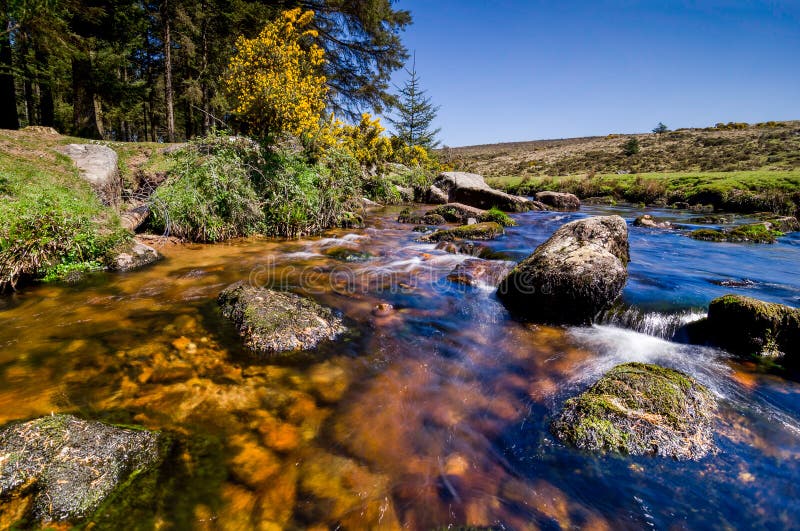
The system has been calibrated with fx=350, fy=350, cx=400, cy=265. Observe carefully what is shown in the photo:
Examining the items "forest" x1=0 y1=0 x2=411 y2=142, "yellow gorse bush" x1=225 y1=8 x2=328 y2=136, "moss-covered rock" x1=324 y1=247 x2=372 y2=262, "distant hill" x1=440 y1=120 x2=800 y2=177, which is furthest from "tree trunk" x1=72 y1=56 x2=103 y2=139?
"distant hill" x1=440 y1=120 x2=800 y2=177

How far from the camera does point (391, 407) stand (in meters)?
3.35

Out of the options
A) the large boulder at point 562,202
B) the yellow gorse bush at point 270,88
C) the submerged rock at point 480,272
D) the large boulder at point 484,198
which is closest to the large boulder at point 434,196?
the large boulder at point 484,198

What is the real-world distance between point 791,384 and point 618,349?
1634 millimetres

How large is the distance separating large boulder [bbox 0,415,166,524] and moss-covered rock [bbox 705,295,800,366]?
254 inches

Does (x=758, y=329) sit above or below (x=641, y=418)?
above

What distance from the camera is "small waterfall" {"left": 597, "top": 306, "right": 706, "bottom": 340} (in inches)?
201

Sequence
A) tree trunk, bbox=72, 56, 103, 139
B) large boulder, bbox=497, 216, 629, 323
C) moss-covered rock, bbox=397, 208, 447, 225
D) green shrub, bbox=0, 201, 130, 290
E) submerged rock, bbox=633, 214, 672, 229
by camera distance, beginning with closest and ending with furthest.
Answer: green shrub, bbox=0, 201, 130, 290
large boulder, bbox=497, 216, 629, 323
moss-covered rock, bbox=397, 208, 447, 225
submerged rock, bbox=633, 214, 672, 229
tree trunk, bbox=72, 56, 103, 139

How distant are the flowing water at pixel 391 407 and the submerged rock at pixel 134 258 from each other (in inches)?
17.1

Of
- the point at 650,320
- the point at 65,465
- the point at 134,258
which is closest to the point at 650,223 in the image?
the point at 650,320

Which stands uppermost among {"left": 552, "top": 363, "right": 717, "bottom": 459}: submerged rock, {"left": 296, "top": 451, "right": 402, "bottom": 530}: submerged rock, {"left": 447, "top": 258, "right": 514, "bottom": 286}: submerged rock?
{"left": 447, "top": 258, "right": 514, "bottom": 286}: submerged rock

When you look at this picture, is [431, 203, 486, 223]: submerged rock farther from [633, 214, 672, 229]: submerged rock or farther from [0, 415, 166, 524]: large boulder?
[0, 415, 166, 524]: large boulder

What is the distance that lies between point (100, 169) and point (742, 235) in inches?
745

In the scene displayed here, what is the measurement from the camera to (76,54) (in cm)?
1325

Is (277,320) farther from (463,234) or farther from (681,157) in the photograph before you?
(681,157)
